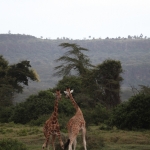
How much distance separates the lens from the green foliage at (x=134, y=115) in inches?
906

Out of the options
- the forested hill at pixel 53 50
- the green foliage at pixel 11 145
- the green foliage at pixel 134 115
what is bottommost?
the forested hill at pixel 53 50

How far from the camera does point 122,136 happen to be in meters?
18.3

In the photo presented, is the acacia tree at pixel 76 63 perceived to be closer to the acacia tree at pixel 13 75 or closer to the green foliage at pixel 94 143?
the acacia tree at pixel 13 75

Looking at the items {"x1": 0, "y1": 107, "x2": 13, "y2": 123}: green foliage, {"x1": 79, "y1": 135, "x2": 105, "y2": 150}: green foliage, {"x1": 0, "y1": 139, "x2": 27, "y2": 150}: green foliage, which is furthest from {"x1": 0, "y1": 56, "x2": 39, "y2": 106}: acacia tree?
{"x1": 0, "y1": 139, "x2": 27, "y2": 150}: green foliage

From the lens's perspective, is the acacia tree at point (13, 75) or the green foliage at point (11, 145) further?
the acacia tree at point (13, 75)

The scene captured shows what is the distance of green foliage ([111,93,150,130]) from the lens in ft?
75.5

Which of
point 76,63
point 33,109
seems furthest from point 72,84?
point 33,109

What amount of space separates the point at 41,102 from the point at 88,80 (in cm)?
849

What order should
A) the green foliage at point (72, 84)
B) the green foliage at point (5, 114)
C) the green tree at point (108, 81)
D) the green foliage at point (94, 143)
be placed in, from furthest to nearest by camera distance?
the green foliage at point (72, 84)
the green tree at point (108, 81)
the green foliage at point (5, 114)
the green foliage at point (94, 143)

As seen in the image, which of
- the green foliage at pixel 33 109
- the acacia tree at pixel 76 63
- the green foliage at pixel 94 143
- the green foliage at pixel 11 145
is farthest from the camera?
the acacia tree at pixel 76 63

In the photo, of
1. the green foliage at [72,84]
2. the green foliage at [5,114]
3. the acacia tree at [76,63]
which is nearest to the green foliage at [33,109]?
the green foliage at [5,114]

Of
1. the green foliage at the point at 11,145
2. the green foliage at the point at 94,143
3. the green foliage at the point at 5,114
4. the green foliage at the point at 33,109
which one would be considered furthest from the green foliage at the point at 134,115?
the green foliage at the point at 5,114

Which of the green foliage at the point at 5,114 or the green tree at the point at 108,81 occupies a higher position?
Answer: the green tree at the point at 108,81

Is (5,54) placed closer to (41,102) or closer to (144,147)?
(41,102)
